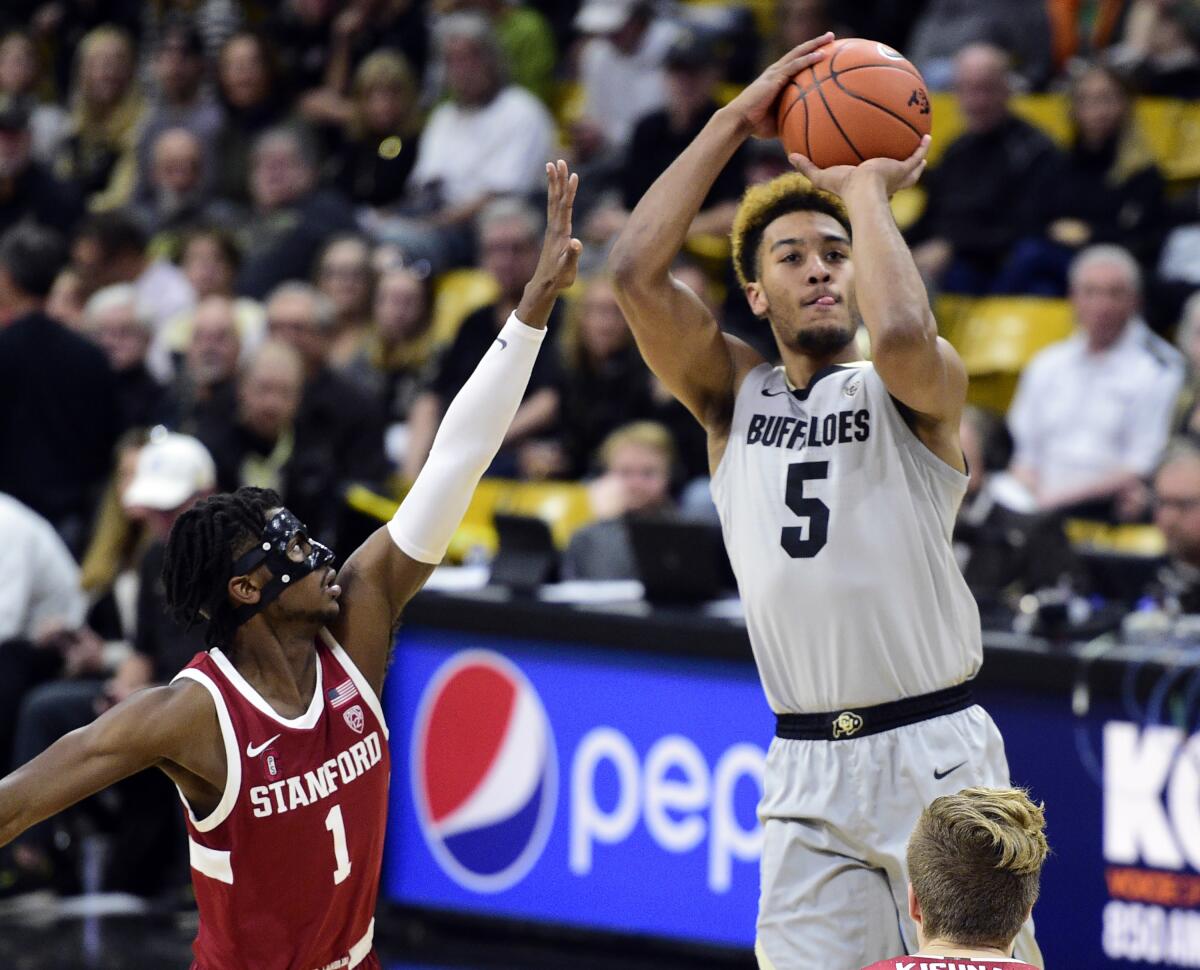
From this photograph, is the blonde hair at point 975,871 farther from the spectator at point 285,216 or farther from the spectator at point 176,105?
the spectator at point 176,105

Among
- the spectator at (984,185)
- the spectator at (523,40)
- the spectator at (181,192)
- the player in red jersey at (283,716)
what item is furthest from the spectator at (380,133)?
the player in red jersey at (283,716)

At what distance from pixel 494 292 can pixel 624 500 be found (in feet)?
9.42

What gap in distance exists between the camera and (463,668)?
7.56 m

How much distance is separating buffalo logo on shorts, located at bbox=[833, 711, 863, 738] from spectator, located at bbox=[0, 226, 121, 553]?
20.9 ft

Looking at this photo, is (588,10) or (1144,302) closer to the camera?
(1144,302)

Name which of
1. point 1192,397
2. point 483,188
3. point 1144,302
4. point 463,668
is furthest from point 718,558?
point 483,188

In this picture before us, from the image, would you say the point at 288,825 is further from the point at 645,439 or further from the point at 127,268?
the point at 127,268

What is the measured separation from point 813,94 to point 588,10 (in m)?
7.86

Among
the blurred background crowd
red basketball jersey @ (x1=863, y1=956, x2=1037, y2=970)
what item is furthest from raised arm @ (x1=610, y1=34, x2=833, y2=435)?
the blurred background crowd

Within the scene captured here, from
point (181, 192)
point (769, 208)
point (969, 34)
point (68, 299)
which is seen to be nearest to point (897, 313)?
point (769, 208)

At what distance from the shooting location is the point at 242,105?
42.3ft

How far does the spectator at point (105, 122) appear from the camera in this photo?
13.8m

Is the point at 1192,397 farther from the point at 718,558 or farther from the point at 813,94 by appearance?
the point at 813,94

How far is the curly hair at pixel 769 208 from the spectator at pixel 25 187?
880 centimetres
